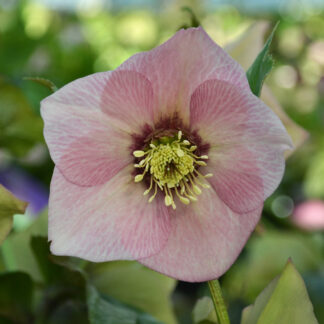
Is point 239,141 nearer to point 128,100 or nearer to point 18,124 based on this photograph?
point 128,100

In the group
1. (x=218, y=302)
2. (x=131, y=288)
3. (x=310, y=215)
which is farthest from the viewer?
(x=310, y=215)

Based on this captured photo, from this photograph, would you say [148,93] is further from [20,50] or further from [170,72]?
[20,50]

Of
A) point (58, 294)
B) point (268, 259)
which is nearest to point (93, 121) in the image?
point (58, 294)

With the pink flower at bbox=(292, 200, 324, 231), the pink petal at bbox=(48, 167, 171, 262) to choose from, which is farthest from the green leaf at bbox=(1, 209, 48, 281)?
the pink flower at bbox=(292, 200, 324, 231)

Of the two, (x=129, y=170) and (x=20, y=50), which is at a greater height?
(x=129, y=170)

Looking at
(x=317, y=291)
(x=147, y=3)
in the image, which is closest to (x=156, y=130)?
(x=317, y=291)

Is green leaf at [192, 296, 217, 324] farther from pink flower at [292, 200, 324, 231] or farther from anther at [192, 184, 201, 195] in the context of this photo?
pink flower at [292, 200, 324, 231]
